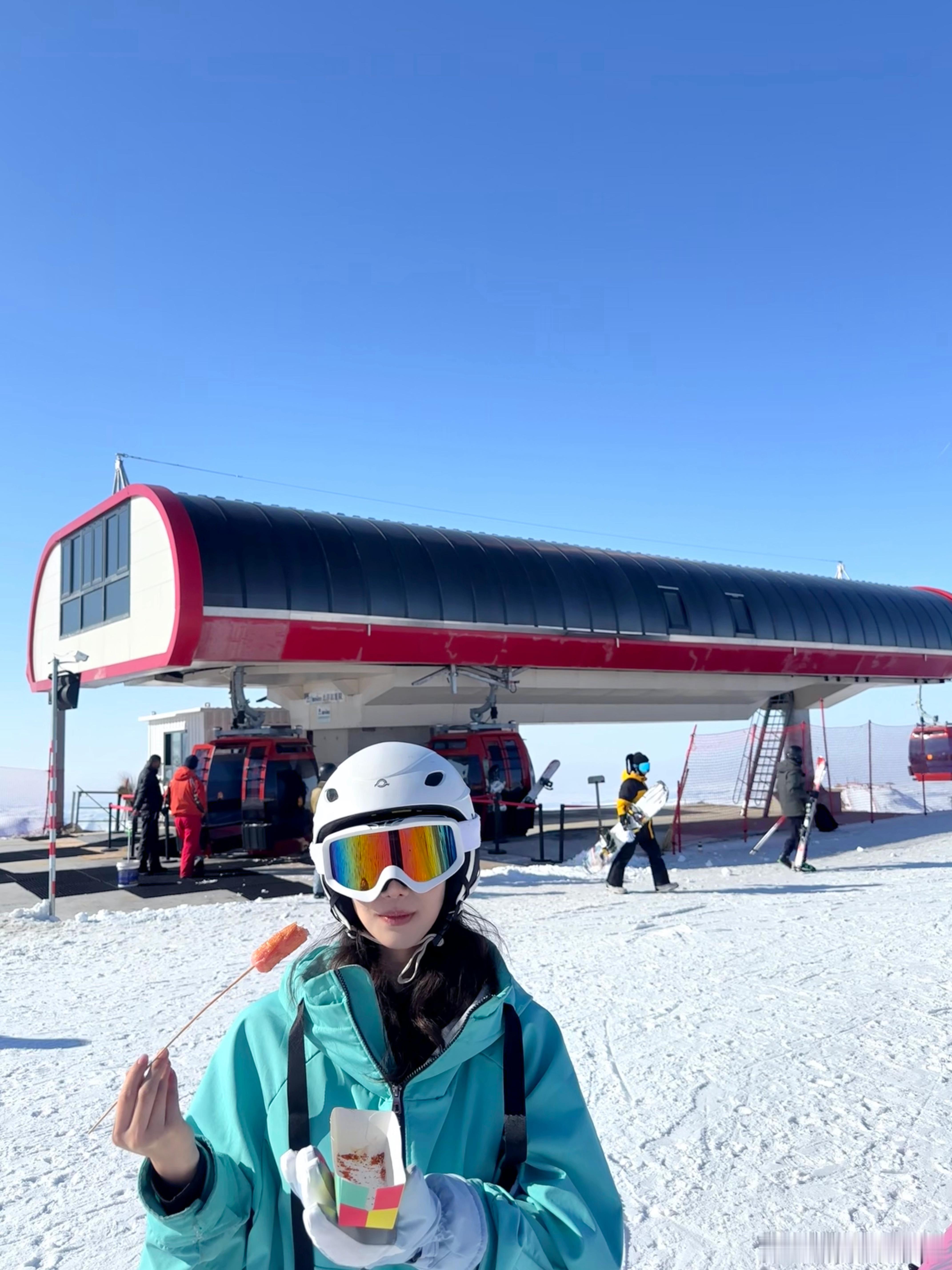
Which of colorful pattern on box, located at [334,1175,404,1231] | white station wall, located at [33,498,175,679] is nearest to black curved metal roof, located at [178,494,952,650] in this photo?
white station wall, located at [33,498,175,679]

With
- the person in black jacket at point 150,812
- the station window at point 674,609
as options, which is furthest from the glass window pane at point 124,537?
the station window at point 674,609

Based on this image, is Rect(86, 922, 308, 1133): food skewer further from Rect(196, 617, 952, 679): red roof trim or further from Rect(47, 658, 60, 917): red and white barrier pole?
Rect(196, 617, 952, 679): red roof trim

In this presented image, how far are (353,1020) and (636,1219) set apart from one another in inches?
96.0

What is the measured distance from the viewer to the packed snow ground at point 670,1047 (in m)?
3.63

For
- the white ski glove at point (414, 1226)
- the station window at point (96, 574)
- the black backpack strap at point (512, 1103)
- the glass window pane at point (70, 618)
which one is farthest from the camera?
the glass window pane at point (70, 618)

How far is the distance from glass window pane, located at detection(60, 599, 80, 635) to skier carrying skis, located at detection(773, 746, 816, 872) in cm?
1446

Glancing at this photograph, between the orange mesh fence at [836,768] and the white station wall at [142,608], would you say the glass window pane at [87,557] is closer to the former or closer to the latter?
the white station wall at [142,608]

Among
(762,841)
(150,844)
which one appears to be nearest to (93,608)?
(150,844)

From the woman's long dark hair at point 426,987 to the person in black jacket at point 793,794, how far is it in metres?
12.3

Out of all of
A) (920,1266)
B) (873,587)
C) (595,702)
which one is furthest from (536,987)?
(873,587)

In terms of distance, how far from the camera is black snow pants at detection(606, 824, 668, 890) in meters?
11.7

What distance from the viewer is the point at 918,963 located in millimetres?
7332

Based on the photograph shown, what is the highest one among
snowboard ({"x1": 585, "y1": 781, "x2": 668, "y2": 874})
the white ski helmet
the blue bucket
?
the white ski helmet

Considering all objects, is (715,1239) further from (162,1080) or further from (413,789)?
(162,1080)
